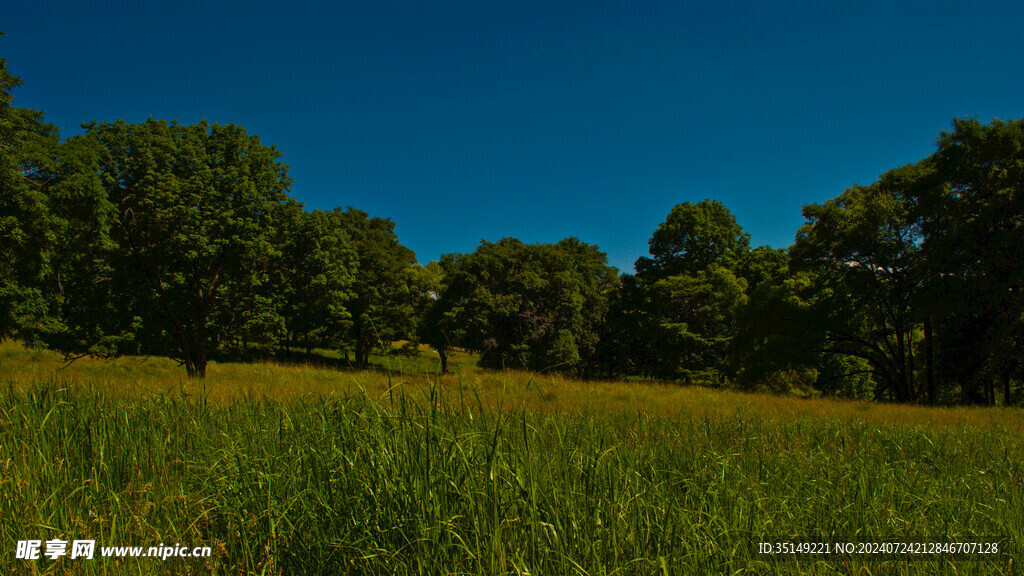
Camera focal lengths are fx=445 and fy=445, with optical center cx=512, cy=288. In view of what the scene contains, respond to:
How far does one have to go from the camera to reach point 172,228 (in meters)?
14.2

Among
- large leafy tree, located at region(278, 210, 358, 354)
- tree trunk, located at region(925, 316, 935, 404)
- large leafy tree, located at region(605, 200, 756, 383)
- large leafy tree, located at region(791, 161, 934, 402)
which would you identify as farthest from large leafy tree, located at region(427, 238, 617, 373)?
tree trunk, located at region(925, 316, 935, 404)

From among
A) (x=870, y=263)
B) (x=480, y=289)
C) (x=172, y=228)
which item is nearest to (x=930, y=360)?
(x=870, y=263)

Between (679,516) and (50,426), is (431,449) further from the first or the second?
(50,426)

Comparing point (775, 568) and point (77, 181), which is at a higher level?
point (77, 181)

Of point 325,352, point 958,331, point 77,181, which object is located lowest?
point 325,352

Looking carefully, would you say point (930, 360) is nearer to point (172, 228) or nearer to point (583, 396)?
point (583, 396)

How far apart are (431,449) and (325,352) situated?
4627cm

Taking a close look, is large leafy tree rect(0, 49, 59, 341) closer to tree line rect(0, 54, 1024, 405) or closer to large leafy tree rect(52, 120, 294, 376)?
tree line rect(0, 54, 1024, 405)

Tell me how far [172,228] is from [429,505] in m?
16.3

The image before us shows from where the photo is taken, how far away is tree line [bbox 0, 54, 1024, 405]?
14422 millimetres

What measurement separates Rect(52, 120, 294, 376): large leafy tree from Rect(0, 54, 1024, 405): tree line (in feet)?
0.22

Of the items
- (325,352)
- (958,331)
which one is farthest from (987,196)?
(325,352)

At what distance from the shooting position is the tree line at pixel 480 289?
1442 centimetres

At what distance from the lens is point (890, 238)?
19.3m
